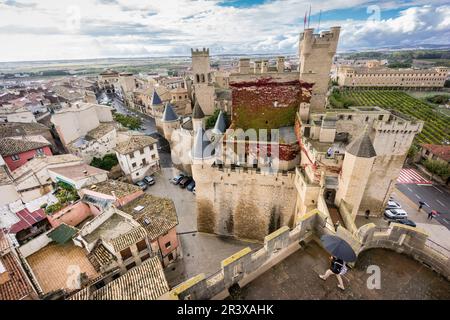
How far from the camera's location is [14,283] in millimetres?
11031

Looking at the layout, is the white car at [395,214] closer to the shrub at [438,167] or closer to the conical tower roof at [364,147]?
the shrub at [438,167]

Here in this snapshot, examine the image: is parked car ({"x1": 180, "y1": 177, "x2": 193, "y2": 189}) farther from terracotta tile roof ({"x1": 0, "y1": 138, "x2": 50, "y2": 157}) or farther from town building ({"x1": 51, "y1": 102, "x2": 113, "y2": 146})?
terracotta tile roof ({"x1": 0, "y1": 138, "x2": 50, "y2": 157})

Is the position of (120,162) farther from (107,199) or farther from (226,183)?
(226,183)

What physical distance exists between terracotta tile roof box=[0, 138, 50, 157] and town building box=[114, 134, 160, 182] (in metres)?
9.00

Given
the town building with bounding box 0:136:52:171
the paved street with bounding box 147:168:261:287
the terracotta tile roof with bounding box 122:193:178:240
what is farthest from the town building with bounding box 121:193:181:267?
the town building with bounding box 0:136:52:171

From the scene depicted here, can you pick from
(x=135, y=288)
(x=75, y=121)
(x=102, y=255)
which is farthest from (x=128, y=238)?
(x=75, y=121)

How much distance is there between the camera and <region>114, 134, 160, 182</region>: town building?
28.2m

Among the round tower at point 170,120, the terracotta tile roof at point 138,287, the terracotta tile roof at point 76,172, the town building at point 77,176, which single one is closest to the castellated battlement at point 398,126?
the terracotta tile roof at point 138,287

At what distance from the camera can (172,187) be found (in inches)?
1140

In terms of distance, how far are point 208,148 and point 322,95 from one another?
1272 centimetres

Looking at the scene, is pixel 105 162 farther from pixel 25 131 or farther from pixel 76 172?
pixel 25 131

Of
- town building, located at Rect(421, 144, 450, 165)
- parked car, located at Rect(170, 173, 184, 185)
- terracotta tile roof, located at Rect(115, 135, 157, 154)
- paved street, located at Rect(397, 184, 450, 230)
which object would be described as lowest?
paved street, located at Rect(397, 184, 450, 230)

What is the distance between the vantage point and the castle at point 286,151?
1550 cm
